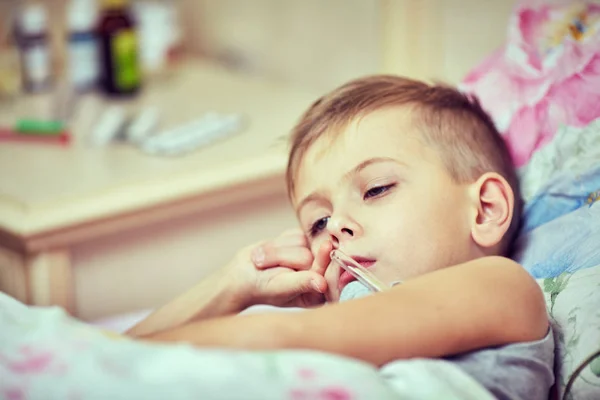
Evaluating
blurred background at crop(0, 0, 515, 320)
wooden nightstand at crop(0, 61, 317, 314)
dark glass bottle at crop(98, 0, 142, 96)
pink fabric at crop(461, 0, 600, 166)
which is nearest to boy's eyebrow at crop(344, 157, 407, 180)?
pink fabric at crop(461, 0, 600, 166)

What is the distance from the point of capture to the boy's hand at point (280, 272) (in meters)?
0.82

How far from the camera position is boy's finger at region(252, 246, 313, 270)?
2.84 ft

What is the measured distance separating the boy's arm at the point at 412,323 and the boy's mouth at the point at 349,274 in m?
0.10

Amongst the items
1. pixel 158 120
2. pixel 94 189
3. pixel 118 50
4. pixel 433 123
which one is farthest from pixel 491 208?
pixel 118 50

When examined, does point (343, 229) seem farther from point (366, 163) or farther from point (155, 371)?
point (155, 371)

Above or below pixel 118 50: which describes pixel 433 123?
above

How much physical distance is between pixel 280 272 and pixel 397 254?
5.8 inches

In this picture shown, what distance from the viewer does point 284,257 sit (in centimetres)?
87

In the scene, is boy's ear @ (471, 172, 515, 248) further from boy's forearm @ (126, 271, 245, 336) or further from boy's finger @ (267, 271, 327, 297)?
boy's forearm @ (126, 271, 245, 336)

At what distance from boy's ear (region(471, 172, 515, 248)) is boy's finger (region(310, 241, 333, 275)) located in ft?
0.45

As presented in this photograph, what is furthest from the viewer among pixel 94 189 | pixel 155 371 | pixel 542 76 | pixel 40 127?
pixel 40 127

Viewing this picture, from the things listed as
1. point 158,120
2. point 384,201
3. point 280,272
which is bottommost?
point 158,120

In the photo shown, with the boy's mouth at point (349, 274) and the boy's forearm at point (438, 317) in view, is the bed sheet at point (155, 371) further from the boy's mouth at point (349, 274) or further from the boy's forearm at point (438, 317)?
the boy's mouth at point (349, 274)

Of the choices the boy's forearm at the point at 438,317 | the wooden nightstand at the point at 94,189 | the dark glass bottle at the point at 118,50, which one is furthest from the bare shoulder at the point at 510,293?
the dark glass bottle at the point at 118,50
